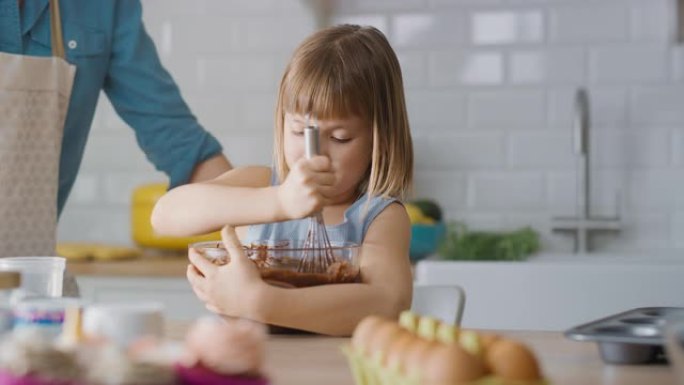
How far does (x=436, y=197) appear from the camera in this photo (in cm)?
293

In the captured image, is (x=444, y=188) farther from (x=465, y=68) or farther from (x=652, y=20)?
(x=652, y=20)

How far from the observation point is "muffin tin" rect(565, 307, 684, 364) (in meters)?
0.97

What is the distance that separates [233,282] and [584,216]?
175cm

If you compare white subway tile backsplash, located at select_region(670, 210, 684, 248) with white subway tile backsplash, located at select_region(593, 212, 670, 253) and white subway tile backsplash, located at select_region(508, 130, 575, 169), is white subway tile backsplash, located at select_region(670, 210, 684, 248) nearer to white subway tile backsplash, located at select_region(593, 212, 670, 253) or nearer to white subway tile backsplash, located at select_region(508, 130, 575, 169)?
white subway tile backsplash, located at select_region(593, 212, 670, 253)

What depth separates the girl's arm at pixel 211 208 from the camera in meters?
1.28

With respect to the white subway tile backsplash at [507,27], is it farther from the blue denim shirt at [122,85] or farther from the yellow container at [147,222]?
the blue denim shirt at [122,85]

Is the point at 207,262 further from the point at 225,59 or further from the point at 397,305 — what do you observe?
the point at 225,59

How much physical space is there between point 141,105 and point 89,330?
1300 mm

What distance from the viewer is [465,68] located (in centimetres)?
293

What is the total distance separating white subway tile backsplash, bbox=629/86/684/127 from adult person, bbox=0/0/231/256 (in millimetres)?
1257

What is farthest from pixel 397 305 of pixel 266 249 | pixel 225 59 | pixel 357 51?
pixel 225 59

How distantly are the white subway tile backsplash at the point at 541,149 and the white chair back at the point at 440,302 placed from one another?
1.33m

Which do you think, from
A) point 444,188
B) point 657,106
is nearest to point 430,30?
point 444,188

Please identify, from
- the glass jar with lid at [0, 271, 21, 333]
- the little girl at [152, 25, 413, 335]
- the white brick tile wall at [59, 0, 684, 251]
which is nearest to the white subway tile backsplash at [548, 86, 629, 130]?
the white brick tile wall at [59, 0, 684, 251]
